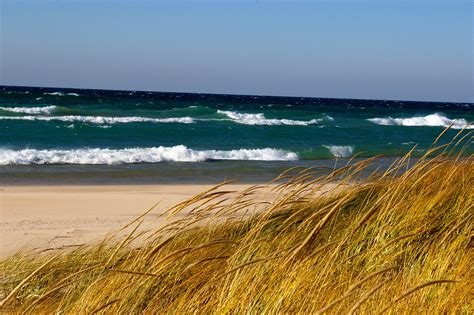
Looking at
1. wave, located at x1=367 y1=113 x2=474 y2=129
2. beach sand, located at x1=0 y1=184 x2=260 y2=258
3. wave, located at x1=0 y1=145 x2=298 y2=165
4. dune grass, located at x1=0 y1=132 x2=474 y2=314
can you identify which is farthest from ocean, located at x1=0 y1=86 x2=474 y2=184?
wave, located at x1=367 y1=113 x2=474 y2=129

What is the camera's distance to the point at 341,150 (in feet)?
71.4

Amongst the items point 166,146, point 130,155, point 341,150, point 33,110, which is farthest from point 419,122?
point 130,155

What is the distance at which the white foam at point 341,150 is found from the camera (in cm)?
2124

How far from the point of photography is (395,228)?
3.43 metres

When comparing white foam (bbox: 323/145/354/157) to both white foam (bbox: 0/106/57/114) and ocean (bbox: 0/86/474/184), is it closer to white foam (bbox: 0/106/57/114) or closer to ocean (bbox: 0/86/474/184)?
ocean (bbox: 0/86/474/184)

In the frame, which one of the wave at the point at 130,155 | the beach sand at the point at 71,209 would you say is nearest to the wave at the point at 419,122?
the wave at the point at 130,155

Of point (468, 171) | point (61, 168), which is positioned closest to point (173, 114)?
point (61, 168)

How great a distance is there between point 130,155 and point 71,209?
7.96m

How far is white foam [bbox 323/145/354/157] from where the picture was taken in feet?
69.7

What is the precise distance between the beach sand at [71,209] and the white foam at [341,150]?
9682 mm

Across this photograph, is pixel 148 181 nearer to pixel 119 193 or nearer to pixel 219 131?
pixel 119 193

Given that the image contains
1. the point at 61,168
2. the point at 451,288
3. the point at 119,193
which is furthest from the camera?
the point at 61,168

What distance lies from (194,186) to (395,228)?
29.1 feet

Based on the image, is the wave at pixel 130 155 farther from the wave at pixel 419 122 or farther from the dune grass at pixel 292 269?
the wave at pixel 419 122
